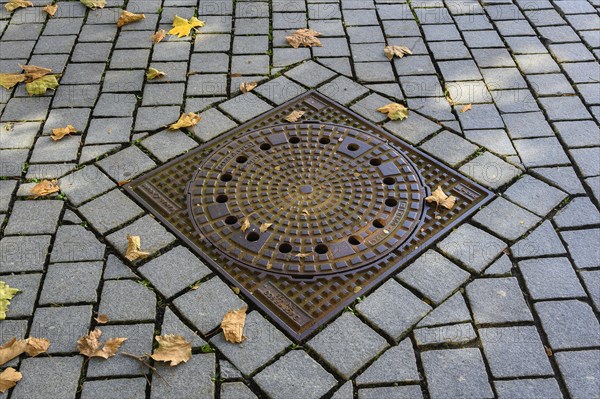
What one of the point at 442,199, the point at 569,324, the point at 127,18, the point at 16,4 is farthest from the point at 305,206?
the point at 16,4

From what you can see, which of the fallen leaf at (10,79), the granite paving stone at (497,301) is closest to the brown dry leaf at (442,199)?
the granite paving stone at (497,301)

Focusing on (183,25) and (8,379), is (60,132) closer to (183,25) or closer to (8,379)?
(183,25)

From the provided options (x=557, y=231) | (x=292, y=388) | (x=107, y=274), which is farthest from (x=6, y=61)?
(x=557, y=231)

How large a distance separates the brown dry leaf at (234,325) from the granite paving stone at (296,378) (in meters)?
0.21

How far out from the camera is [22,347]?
2.81 meters

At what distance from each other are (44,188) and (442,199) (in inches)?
87.0

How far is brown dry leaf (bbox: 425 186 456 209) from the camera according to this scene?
3510 mm

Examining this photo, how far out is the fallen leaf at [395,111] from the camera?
4102mm

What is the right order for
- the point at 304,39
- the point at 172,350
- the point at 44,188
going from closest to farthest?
the point at 172,350 → the point at 44,188 → the point at 304,39

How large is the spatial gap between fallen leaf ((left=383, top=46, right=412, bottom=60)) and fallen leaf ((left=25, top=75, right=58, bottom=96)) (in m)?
2.31

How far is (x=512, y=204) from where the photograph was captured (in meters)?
3.54

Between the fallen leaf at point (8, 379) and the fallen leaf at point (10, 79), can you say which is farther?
the fallen leaf at point (10, 79)

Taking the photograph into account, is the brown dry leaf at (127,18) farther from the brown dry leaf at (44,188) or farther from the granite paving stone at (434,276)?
the granite paving stone at (434,276)

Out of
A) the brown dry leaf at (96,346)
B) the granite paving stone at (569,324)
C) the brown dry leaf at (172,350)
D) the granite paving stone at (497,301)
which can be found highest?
the granite paving stone at (569,324)
